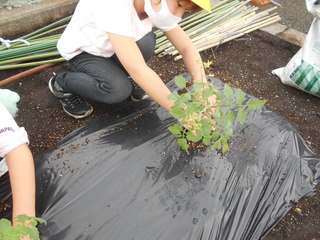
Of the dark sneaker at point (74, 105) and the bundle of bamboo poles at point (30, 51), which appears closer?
the dark sneaker at point (74, 105)

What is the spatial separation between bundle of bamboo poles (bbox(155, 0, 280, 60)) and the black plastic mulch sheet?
850 millimetres

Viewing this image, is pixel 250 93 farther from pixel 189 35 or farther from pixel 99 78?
pixel 99 78

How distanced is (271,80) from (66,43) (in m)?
1.48

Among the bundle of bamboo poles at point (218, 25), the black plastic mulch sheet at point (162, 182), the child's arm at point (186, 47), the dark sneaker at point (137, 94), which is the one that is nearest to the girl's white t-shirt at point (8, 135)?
the black plastic mulch sheet at point (162, 182)

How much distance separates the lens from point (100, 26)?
135 cm

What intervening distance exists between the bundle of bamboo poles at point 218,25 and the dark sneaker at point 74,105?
0.77 metres

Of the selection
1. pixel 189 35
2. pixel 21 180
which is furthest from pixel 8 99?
pixel 189 35

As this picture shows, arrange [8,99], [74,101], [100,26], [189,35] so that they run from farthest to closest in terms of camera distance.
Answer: [189,35], [74,101], [8,99], [100,26]

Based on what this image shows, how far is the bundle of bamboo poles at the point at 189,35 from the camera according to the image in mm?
2096

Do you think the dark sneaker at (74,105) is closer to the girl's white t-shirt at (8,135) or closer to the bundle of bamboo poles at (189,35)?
the bundle of bamboo poles at (189,35)

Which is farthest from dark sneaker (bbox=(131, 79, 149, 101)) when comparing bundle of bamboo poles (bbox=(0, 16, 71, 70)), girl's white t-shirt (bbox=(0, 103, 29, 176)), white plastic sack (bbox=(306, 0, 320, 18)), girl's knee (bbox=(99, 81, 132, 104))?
white plastic sack (bbox=(306, 0, 320, 18))

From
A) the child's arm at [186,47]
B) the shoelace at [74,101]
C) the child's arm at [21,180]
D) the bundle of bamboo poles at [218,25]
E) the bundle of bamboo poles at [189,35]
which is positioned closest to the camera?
the child's arm at [21,180]

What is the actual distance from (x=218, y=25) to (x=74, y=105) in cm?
142

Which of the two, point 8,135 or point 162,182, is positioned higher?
point 8,135
